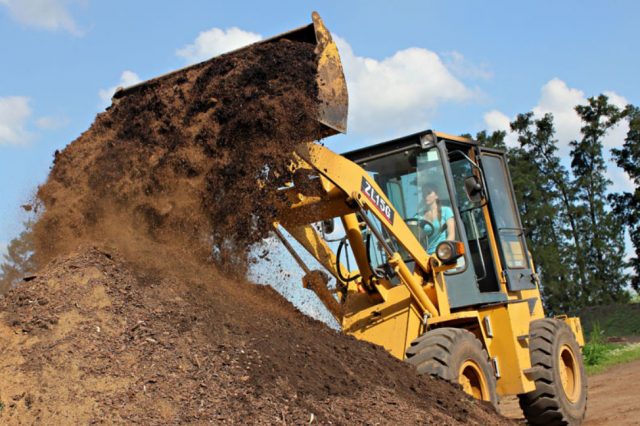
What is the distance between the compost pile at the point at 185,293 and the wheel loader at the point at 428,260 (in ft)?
1.19

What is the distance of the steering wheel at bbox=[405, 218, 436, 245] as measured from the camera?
720 cm

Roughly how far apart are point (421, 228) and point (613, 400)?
4.61 metres

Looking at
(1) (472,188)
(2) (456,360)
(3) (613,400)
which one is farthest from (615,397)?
(2) (456,360)

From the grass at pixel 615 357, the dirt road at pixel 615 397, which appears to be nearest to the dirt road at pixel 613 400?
the dirt road at pixel 615 397

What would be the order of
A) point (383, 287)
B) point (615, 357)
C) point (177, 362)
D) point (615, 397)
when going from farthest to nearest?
point (615, 357) → point (615, 397) → point (383, 287) → point (177, 362)

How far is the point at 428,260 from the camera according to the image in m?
6.90

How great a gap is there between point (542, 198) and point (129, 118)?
27491mm

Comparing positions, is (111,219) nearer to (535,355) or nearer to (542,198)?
(535,355)

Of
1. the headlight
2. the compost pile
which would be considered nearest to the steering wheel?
the headlight

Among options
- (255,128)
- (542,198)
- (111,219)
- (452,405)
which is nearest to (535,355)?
(452,405)

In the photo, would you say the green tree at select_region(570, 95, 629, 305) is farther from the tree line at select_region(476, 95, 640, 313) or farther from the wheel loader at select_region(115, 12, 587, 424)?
the wheel loader at select_region(115, 12, 587, 424)

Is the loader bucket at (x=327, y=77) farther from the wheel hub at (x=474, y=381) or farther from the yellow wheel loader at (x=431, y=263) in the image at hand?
the wheel hub at (x=474, y=381)

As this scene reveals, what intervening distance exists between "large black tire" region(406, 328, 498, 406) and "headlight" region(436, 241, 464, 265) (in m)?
0.71

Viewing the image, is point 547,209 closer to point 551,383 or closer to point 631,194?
point 631,194
